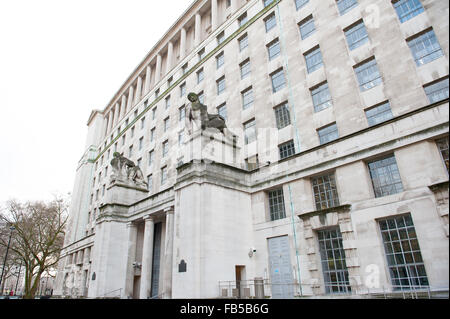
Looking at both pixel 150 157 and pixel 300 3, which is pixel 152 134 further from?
pixel 300 3

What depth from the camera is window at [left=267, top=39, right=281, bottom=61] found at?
26.0 meters

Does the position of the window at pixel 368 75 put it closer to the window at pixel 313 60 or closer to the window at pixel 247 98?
the window at pixel 313 60

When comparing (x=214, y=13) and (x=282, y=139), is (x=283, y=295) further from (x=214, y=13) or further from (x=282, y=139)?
(x=214, y=13)

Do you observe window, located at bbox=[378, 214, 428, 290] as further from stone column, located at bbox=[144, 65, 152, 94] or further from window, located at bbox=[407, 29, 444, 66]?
stone column, located at bbox=[144, 65, 152, 94]

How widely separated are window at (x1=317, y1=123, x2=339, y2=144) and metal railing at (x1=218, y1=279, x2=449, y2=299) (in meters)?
9.30

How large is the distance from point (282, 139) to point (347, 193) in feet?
24.0

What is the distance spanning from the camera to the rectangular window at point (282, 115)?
2307cm

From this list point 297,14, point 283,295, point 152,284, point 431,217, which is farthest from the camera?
point 152,284

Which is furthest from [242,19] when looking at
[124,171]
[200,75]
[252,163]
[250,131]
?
[124,171]

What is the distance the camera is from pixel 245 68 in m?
29.1

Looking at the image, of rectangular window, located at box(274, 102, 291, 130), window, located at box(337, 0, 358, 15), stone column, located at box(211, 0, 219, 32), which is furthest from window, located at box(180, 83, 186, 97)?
window, located at box(337, 0, 358, 15)

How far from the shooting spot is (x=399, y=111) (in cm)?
1675

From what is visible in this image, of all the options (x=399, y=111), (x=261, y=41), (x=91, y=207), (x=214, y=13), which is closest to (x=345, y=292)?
(x=399, y=111)

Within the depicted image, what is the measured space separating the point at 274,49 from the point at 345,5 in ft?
21.9
